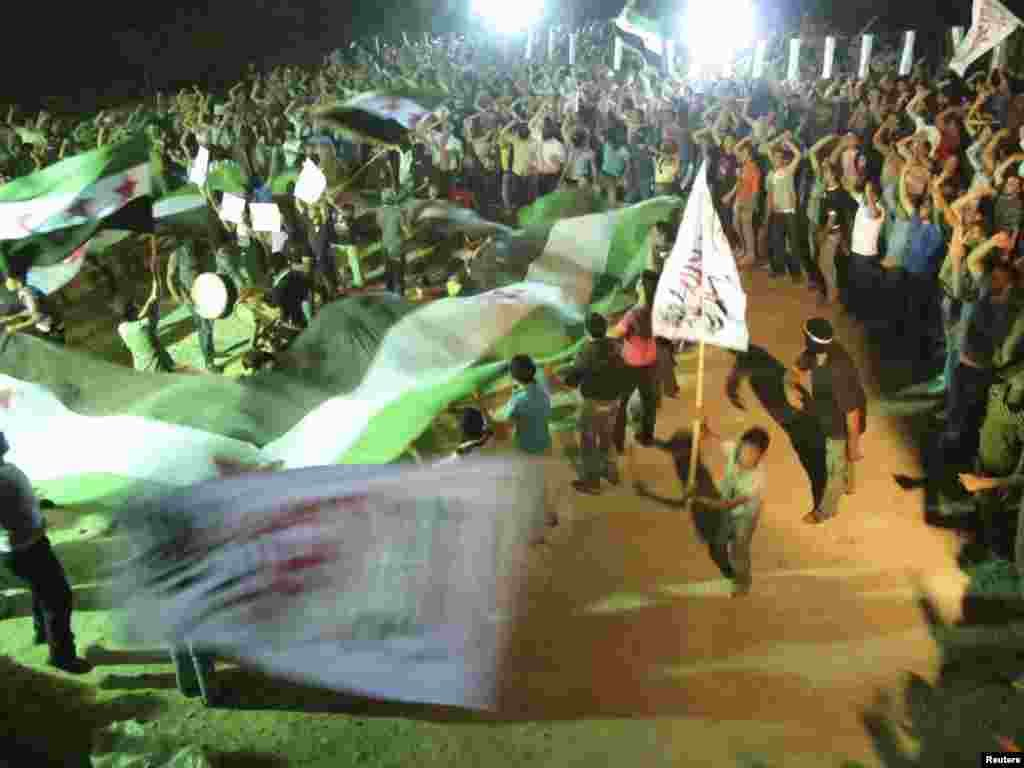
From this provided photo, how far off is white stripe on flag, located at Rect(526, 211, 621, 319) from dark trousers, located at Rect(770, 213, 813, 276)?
2566mm

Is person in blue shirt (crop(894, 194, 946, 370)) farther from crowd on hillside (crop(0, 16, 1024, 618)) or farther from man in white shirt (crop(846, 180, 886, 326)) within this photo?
man in white shirt (crop(846, 180, 886, 326))

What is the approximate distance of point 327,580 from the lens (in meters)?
4.41

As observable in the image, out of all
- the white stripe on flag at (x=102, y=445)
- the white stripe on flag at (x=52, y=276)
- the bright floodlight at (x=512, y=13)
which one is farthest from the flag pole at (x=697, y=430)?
the bright floodlight at (x=512, y=13)

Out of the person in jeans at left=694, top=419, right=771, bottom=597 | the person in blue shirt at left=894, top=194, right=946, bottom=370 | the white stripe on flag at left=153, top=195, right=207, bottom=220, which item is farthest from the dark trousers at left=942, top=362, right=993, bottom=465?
the white stripe on flag at left=153, top=195, right=207, bottom=220

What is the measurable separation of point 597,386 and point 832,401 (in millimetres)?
1845

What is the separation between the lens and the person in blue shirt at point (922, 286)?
374 inches

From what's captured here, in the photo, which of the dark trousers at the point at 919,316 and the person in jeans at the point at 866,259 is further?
the person in jeans at the point at 866,259

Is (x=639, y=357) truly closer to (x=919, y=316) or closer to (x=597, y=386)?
(x=597, y=386)

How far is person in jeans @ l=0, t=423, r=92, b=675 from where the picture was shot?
5.58m

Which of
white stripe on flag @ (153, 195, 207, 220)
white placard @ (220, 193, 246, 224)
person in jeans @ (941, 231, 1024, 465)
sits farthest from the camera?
white stripe on flag @ (153, 195, 207, 220)

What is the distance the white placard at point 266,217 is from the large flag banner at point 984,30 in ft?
31.3

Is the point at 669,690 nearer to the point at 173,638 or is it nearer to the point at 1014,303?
the point at 173,638

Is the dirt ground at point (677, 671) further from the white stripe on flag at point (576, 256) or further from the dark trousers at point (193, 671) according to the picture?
the white stripe on flag at point (576, 256)

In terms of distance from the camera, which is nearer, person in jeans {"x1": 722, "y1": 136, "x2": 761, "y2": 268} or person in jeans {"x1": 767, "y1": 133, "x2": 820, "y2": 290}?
person in jeans {"x1": 767, "y1": 133, "x2": 820, "y2": 290}
